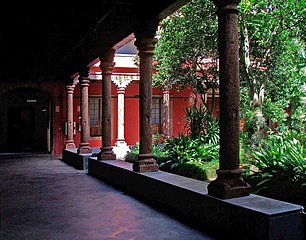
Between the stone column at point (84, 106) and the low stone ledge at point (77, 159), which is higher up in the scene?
the stone column at point (84, 106)

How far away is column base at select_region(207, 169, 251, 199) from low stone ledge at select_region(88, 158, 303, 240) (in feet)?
0.20

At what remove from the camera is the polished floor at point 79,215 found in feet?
12.9

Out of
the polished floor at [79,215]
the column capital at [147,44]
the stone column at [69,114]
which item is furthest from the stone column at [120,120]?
the column capital at [147,44]

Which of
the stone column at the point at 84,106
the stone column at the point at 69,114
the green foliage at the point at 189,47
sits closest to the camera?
the green foliage at the point at 189,47

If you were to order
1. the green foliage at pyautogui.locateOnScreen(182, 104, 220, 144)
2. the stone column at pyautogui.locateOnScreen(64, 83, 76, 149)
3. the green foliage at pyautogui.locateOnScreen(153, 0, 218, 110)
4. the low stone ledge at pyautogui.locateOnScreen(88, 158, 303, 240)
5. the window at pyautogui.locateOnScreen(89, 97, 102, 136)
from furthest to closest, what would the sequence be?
the window at pyautogui.locateOnScreen(89, 97, 102, 136), the stone column at pyautogui.locateOnScreen(64, 83, 76, 149), the green foliage at pyautogui.locateOnScreen(182, 104, 220, 144), the green foliage at pyautogui.locateOnScreen(153, 0, 218, 110), the low stone ledge at pyautogui.locateOnScreen(88, 158, 303, 240)

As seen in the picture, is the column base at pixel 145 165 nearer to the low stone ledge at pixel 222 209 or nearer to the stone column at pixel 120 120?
the low stone ledge at pixel 222 209

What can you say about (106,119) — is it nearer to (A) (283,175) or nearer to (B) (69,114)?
(A) (283,175)

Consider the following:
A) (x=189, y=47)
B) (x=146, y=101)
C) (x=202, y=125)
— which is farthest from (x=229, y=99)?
(x=189, y=47)

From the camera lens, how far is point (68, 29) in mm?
7445

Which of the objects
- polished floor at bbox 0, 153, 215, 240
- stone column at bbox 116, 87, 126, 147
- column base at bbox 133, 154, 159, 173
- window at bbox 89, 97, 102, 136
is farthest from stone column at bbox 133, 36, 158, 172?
window at bbox 89, 97, 102, 136

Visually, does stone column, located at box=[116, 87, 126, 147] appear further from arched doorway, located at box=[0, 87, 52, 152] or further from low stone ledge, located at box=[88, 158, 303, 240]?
low stone ledge, located at box=[88, 158, 303, 240]

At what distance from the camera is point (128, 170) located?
20.8ft

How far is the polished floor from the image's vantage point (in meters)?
3.94

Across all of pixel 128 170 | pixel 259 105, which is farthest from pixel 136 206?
pixel 259 105
